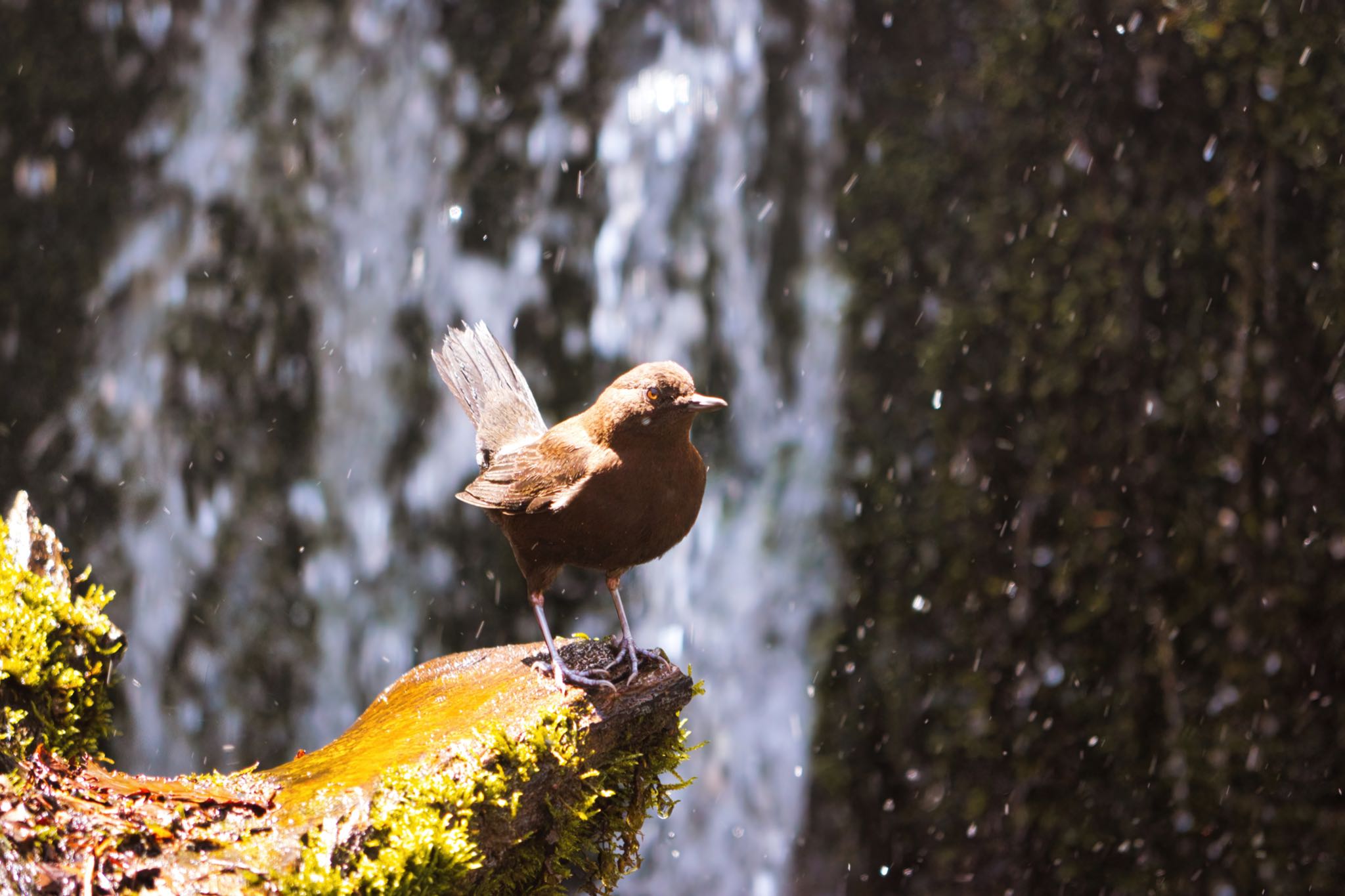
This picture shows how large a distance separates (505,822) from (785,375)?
307 centimetres

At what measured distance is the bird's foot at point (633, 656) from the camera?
228 centimetres

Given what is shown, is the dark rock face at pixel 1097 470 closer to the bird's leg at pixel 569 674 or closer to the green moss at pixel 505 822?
the green moss at pixel 505 822

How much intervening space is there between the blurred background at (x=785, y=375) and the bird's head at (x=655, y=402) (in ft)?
7.82

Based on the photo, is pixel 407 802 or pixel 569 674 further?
pixel 569 674

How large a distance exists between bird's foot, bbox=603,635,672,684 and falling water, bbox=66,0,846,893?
2191mm

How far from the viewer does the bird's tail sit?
8.93 ft

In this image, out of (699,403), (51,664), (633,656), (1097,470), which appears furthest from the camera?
(1097,470)

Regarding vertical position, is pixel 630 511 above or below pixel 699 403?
below

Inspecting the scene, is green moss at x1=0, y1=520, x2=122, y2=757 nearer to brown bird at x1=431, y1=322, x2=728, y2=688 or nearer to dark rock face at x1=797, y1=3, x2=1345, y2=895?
brown bird at x1=431, y1=322, x2=728, y2=688

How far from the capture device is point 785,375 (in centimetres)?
468

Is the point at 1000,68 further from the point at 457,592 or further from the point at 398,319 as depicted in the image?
the point at 457,592

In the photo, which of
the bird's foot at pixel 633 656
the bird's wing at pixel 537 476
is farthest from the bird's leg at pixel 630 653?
the bird's wing at pixel 537 476

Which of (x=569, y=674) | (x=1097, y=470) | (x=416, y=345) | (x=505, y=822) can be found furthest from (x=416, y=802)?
(x=1097, y=470)

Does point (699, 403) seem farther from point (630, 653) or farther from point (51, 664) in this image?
point (51, 664)
